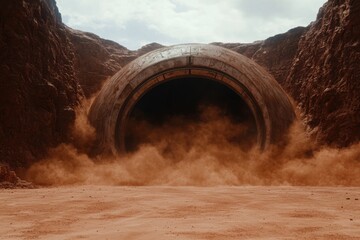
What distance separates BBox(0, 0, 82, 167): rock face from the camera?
25.1ft

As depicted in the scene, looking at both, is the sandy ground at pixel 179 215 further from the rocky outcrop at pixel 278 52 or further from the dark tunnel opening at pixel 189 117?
the rocky outcrop at pixel 278 52

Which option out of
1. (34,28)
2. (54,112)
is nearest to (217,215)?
(54,112)

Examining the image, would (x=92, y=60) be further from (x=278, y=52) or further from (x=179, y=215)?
(x=179, y=215)

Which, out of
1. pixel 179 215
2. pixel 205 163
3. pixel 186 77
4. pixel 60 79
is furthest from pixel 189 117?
pixel 179 215

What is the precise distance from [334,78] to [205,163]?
3.48m

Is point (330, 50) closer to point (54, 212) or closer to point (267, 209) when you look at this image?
point (267, 209)

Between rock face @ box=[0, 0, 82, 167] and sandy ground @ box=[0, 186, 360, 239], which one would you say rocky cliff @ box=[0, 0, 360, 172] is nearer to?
rock face @ box=[0, 0, 82, 167]

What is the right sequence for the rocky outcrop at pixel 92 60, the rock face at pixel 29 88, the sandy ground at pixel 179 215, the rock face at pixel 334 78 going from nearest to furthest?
the sandy ground at pixel 179 215, the rock face at pixel 29 88, the rock face at pixel 334 78, the rocky outcrop at pixel 92 60

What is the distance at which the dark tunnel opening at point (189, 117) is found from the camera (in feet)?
28.8

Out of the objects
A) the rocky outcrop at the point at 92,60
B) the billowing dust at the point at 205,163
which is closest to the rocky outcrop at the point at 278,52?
the billowing dust at the point at 205,163

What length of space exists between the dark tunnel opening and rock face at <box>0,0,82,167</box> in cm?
154

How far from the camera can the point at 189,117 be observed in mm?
9555

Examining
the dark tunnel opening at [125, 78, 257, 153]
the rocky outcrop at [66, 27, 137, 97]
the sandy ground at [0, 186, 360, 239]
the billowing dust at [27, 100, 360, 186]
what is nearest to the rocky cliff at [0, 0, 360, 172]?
the rocky outcrop at [66, 27, 137, 97]

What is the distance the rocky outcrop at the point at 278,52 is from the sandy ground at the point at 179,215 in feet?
22.3
